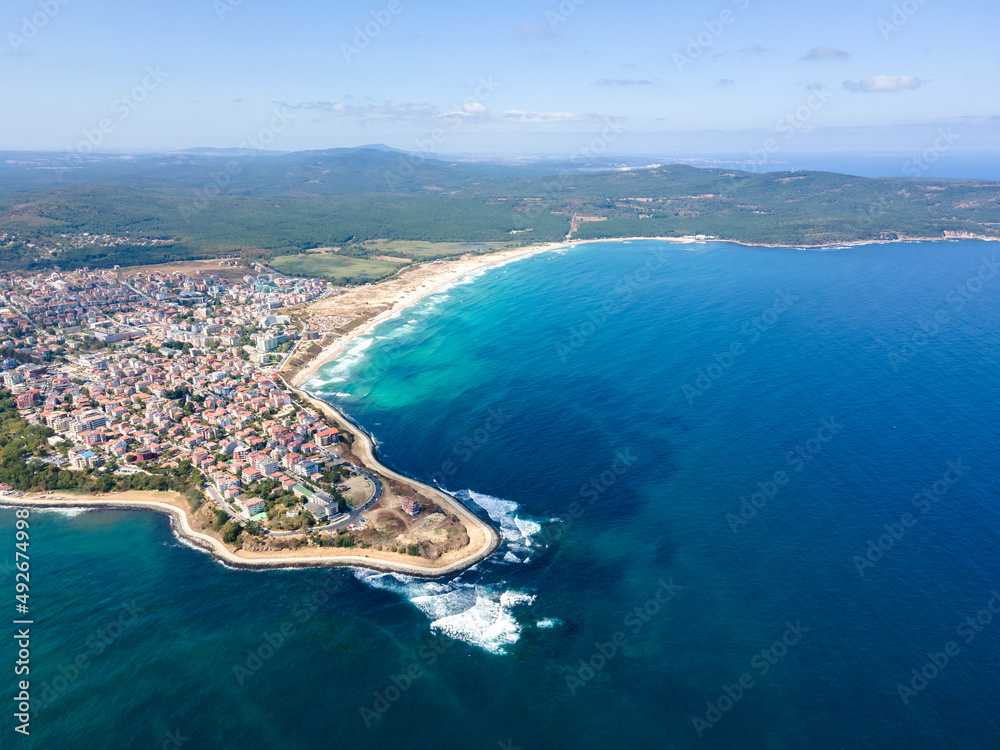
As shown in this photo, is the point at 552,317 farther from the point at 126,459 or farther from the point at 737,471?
the point at 126,459

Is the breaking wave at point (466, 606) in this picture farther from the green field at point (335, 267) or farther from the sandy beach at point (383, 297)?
the green field at point (335, 267)

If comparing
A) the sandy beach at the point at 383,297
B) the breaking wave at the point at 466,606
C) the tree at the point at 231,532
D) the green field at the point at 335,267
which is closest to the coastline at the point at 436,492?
the breaking wave at the point at 466,606

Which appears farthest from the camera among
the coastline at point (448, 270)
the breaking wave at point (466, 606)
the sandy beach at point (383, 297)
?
the sandy beach at point (383, 297)

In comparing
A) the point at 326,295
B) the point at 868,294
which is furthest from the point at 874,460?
the point at 326,295

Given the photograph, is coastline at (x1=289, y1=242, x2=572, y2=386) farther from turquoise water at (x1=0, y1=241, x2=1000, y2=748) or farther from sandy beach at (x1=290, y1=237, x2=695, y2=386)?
turquoise water at (x1=0, y1=241, x2=1000, y2=748)

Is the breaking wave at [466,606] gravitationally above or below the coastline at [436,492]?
below

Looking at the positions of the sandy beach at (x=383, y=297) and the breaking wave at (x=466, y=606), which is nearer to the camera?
the breaking wave at (x=466, y=606)

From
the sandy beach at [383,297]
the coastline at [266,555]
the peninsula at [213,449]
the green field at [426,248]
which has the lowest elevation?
the coastline at [266,555]
